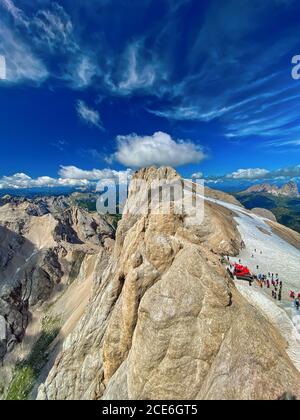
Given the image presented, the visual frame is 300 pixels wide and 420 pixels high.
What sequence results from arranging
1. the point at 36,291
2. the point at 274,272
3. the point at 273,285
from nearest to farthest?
the point at 273,285 → the point at 274,272 → the point at 36,291

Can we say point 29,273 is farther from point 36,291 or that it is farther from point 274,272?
point 274,272

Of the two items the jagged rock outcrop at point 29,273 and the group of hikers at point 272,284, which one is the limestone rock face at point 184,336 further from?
the jagged rock outcrop at point 29,273

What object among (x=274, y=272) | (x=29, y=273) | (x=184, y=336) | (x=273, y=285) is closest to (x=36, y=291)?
(x=29, y=273)

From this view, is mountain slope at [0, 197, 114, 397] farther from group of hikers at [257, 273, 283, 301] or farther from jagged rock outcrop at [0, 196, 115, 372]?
group of hikers at [257, 273, 283, 301]

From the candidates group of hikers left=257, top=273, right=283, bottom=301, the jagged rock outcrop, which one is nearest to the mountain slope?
the jagged rock outcrop

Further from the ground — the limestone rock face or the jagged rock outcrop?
the limestone rock face

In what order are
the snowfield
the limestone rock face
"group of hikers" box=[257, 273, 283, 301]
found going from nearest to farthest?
the limestone rock face
the snowfield
"group of hikers" box=[257, 273, 283, 301]

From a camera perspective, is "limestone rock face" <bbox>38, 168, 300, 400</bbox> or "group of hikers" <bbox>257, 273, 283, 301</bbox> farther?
"group of hikers" <bbox>257, 273, 283, 301</bbox>

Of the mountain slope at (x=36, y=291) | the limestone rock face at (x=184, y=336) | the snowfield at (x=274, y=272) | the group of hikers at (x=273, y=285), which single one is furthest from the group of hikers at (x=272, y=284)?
the mountain slope at (x=36, y=291)

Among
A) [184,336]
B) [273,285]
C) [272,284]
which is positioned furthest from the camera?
[272,284]

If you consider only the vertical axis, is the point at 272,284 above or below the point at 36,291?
above

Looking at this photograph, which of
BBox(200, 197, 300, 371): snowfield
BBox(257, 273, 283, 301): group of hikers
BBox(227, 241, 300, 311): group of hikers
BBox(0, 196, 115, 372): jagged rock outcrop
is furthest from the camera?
BBox(0, 196, 115, 372): jagged rock outcrop

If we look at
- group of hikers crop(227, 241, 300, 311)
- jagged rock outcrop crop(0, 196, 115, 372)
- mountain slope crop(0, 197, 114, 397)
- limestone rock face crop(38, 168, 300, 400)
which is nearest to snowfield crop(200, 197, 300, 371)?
group of hikers crop(227, 241, 300, 311)
